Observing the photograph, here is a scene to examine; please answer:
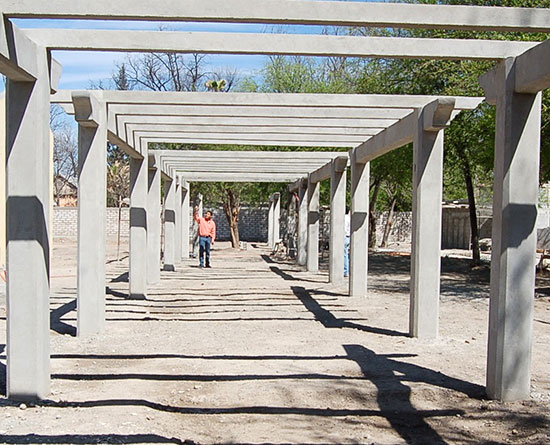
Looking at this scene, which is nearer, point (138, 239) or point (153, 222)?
point (138, 239)

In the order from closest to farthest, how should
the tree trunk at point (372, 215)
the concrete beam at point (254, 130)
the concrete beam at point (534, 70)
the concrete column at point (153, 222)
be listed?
1. the concrete beam at point (534, 70)
2. the concrete beam at point (254, 130)
3. the concrete column at point (153, 222)
4. the tree trunk at point (372, 215)

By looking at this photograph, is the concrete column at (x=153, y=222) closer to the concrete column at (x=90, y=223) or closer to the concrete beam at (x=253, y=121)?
the concrete beam at (x=253, y=121)

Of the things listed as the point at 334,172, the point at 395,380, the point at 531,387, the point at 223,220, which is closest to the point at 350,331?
the point at 395,380

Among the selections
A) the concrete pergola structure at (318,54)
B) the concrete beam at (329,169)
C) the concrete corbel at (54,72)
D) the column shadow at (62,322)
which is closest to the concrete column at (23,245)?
the concrete pergola structure at (318,54)

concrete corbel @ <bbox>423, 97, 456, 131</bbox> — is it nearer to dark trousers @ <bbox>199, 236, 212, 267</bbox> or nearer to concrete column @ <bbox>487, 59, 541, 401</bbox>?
concrete column @ <bbox>487, 59, 541, 401</bbox>

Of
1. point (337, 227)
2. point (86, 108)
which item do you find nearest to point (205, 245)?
point (337, 227)

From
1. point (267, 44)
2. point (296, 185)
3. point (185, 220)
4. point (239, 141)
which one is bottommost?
point (185, 220)

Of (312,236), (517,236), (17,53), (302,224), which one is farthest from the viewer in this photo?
(302,224)

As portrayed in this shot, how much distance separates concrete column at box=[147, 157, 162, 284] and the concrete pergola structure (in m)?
8.23

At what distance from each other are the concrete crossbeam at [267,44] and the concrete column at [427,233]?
2489 millimetres

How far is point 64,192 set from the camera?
189 feet

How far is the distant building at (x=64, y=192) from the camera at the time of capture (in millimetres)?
52062

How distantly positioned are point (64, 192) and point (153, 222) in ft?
151

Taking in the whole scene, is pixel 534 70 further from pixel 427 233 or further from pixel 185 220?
pixel 185 220
